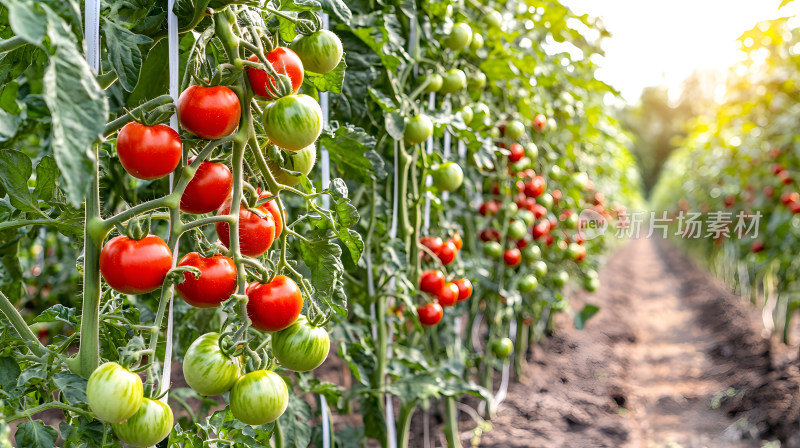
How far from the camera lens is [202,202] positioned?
2.36ft

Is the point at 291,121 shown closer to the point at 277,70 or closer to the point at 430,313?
the point at 277,70

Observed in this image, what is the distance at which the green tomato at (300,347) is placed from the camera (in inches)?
30.3

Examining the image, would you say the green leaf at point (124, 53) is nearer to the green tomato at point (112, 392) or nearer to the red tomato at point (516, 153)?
the green tomato at point (112, 392)

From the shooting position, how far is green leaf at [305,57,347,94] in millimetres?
946

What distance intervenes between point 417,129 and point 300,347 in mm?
818

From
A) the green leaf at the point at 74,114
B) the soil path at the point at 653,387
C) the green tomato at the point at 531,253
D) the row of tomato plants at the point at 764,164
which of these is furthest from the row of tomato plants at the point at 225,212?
the row of tomato plants at the point at 764,164

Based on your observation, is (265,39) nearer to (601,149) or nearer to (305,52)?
(305,52)

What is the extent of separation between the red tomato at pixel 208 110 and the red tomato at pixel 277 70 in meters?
0.05

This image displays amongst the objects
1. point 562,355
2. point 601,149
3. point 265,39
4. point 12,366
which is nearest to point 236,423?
point 12,366

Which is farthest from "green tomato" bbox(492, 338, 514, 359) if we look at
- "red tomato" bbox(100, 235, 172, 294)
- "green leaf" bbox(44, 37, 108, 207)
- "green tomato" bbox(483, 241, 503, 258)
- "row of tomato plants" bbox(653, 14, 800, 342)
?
"row of tomato plants" bbox(653, 14, 800, 342)

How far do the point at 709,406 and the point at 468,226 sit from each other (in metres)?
2.21

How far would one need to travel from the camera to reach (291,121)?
0.68 meters

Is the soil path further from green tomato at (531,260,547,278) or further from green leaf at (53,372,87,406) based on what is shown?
green leaf at (53,372,87,406)

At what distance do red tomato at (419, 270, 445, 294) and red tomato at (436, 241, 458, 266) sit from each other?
0.05m
